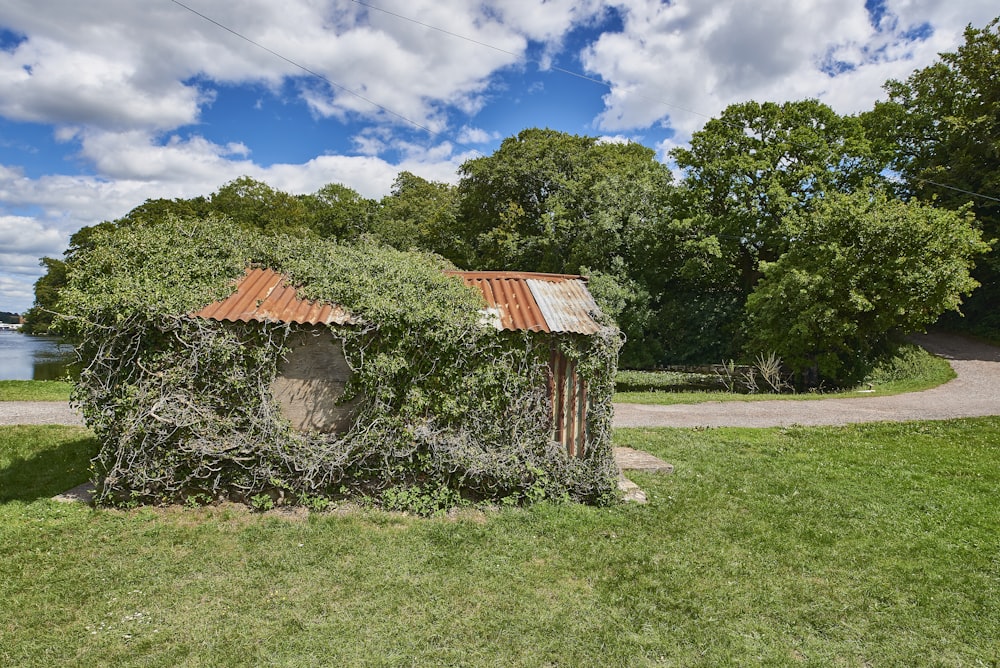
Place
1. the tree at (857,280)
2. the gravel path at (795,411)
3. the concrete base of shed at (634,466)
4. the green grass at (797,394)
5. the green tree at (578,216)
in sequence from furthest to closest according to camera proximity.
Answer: the green tree at (578,216) < the tree at (857,280) < the green grass at (797,394) < the gravel path at (795,411) < the concrete base of shed at (634,466)

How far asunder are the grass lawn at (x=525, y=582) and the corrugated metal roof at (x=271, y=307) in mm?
2170

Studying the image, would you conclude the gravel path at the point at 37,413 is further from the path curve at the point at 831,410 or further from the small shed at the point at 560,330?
the path curve at the point at 831,410

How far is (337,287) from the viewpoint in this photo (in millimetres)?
6461

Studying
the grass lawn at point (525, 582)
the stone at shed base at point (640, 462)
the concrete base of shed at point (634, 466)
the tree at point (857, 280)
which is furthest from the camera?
the tree at point (857, 280)

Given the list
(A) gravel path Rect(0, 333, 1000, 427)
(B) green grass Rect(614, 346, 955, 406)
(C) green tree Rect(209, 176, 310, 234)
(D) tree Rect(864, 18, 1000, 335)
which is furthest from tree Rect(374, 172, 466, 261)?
(D) tree Rect(864, 18, 1000, 335)

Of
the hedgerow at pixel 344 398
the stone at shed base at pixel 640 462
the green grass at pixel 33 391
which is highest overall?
the hedgerow at pixel 344 398

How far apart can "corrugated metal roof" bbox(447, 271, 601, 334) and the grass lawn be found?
212cm

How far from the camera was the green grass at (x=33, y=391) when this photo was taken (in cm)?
1402

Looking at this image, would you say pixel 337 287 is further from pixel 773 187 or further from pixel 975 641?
pixel 773 187

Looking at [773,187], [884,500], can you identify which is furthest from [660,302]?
[884,500]

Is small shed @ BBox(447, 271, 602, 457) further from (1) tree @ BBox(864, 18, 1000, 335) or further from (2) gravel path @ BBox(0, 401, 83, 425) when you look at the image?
(1) tree @ BBox(864, 18, 1000, 335)

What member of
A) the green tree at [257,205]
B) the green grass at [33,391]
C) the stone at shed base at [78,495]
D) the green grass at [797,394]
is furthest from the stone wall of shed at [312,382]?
the green tree at [257,205]

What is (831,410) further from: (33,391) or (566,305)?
(33,391)

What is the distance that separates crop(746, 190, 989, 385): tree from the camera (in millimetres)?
16938
